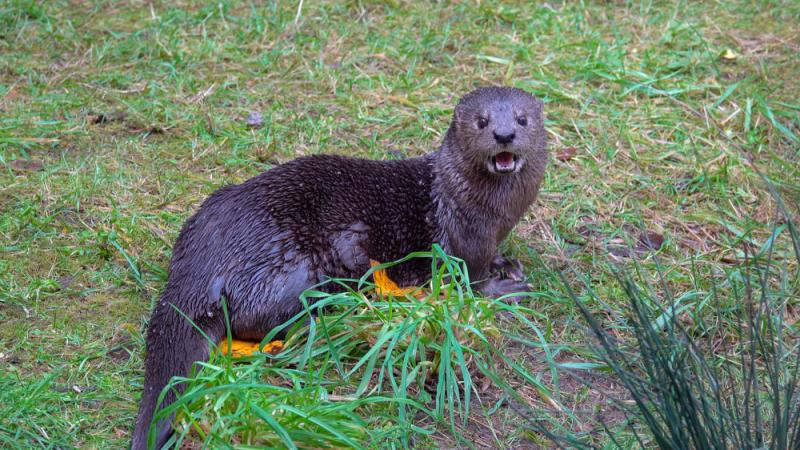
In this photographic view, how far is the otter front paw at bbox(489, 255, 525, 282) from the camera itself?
11.5 feet

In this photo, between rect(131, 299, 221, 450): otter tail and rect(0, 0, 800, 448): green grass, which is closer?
rect(131, 299, 221, 450): otter tail

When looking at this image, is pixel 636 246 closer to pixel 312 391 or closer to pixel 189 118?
pixel 312 391

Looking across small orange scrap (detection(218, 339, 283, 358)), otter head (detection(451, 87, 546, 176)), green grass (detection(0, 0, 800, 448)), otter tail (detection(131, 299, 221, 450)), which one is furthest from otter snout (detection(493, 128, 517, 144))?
otter tail (detection(131, 299, 221, 450))

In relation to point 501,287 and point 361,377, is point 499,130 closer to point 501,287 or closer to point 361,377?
point 501,287

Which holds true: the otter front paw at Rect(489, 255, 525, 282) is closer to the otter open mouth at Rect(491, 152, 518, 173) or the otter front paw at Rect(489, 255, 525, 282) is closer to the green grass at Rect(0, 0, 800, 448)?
the green grass at Rect(0, 0, 800, 448)

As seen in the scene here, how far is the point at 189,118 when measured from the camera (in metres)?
4.25

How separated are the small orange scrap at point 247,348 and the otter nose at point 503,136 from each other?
1004 mm

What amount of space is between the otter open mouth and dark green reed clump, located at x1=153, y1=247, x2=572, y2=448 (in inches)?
17.5

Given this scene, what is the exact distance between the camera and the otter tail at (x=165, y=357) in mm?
2436

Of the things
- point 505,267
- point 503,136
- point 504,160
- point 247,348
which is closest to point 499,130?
point 503,136

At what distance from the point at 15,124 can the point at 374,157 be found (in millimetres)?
1583

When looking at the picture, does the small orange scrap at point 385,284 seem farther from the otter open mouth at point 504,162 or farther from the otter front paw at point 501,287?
the otter open mouth at point 504,162

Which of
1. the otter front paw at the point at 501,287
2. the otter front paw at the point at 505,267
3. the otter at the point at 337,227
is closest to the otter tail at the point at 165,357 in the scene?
the otter at the point at 337,227

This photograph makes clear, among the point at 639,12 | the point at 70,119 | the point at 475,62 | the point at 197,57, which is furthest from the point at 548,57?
the point at 70,119
